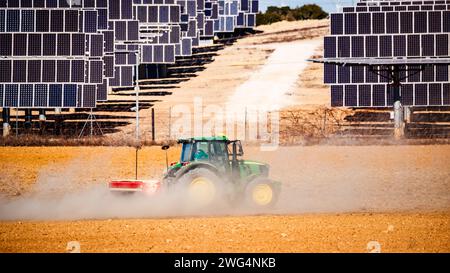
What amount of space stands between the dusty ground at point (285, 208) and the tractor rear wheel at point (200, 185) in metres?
0.52

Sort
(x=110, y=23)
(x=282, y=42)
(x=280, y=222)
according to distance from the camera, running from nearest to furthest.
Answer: (x=280, y=222) → (x=110, y=23) → (x=282, y=42)

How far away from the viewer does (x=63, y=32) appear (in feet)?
143

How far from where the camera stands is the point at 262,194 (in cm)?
2147

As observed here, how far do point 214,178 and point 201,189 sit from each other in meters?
0.39

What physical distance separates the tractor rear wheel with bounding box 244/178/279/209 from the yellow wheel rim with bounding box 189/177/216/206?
3.76ft

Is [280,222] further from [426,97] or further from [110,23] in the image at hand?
[110,23]

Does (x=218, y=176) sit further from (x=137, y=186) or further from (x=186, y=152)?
(x=137, y=186)

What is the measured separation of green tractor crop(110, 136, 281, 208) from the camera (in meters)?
20.3

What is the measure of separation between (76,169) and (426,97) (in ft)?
61.5

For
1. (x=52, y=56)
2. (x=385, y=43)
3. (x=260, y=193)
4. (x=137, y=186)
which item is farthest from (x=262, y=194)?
(x=385, y=43)

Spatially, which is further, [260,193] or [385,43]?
[385,43]

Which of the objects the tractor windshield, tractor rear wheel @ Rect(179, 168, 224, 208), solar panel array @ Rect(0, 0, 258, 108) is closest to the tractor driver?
the tractor windshield

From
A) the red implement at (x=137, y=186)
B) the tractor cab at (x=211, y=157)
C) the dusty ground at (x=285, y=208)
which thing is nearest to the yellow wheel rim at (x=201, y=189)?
the tractor cab at (x=211, y=157)
